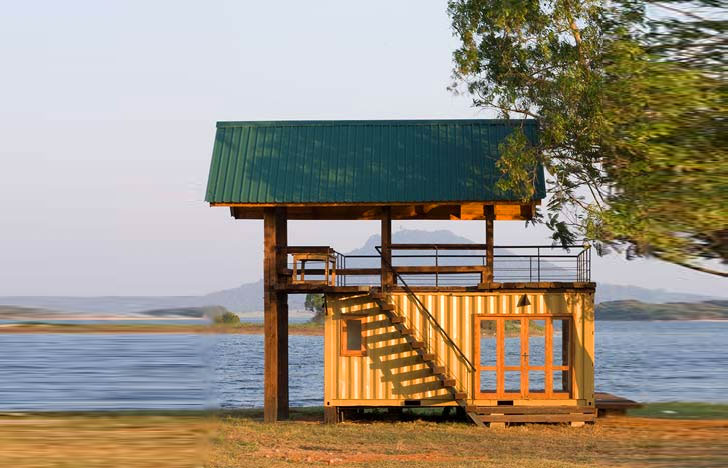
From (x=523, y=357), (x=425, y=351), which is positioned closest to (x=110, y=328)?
(x=425, y=351)

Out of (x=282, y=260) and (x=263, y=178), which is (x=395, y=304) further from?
(x=263, y=178)

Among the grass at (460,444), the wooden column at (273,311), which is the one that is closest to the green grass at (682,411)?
the grass at (460,444)

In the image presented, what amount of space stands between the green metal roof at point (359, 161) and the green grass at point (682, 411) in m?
9.69

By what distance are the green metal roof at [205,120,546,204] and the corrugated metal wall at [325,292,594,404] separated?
8.77 ft

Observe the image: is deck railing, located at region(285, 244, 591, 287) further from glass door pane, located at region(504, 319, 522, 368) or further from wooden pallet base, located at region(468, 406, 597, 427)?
glass door pane, located at region(504, 319, 522, 368)

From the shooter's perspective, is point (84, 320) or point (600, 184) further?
point (600, 184)

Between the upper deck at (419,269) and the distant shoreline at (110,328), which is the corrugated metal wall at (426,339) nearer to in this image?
the upper deck at (419,269)

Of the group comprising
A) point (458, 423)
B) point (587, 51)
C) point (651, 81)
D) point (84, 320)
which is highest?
point (587, 51)

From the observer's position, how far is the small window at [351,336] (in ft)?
82.7

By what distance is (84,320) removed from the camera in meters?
3.10

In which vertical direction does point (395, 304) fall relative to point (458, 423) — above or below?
above

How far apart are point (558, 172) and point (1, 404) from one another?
24033 mm

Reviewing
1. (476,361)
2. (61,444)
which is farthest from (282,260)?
(61,444)

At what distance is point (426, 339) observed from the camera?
81.7ft
